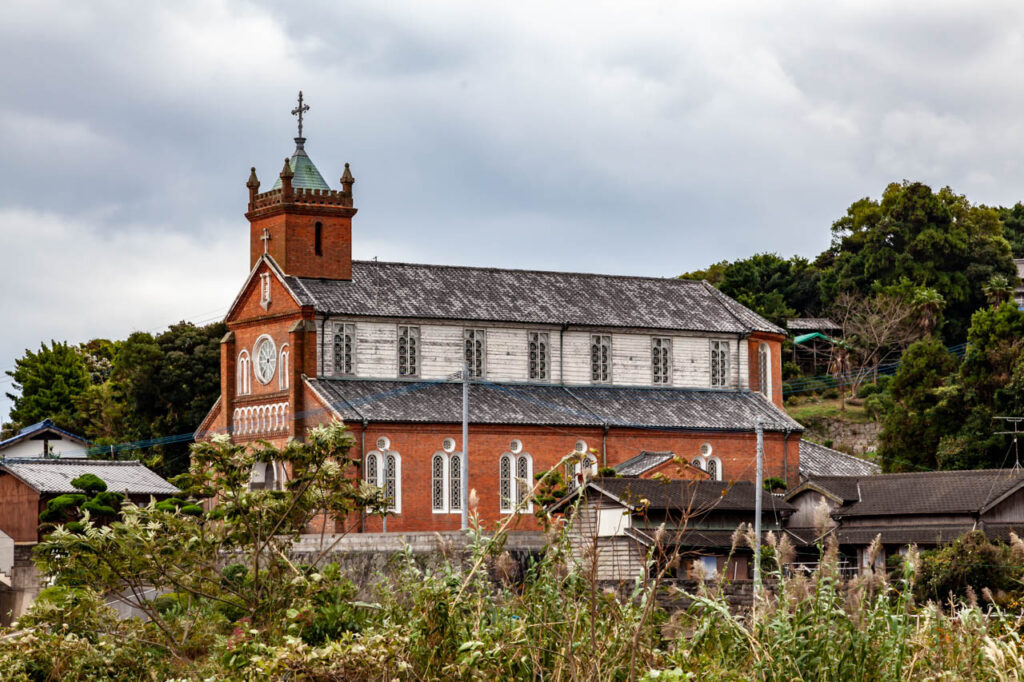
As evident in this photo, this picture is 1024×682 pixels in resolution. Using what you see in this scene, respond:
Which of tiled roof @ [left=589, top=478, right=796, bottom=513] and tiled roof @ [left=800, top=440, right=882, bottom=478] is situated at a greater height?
tiled roof @ [left=800, top=440, right=882, bottom=478]

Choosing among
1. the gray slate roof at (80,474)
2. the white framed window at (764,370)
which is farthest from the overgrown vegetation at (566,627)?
the white framed window at (764,370)

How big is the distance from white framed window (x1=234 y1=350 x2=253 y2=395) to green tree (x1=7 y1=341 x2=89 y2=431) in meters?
36.1

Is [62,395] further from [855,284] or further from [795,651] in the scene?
[795,651]

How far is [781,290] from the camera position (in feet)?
357

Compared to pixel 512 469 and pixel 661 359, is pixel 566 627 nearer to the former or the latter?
pixel 512 469

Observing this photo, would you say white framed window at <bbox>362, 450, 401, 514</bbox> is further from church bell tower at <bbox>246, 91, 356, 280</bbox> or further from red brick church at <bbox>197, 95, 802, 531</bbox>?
church bell tower at <bbox>246, 91, 356, 280</bbox>

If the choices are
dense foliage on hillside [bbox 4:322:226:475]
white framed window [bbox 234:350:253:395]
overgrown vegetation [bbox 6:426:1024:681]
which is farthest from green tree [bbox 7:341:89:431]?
overgrown vegetation [bbox 6:426:1024:681]

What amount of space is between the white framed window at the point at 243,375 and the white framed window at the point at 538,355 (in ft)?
39.7

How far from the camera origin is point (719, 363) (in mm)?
71000

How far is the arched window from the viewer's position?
62.7 meters

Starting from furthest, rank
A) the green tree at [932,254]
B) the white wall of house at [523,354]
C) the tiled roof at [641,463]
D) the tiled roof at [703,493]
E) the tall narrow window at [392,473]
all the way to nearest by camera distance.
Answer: the green tree at [932,254], the white wall of house at [523,354], the tiled roof at [641,463], the tall narrow window at [392,473], the tiled roof at [703,493]

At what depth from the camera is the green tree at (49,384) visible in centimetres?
10069

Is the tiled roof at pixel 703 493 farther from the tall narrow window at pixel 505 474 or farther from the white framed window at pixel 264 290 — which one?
the white framed window at pixel 264 290

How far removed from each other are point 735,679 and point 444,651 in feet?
9.53
